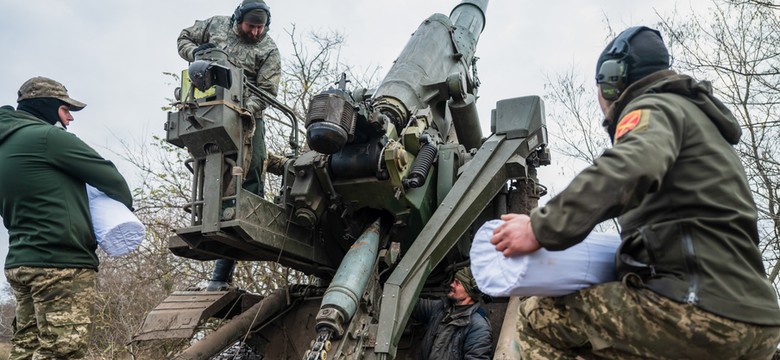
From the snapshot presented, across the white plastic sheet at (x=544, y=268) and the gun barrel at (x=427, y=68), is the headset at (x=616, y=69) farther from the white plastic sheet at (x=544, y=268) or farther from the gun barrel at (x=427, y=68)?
the gun barrel at (x=427, y=68)

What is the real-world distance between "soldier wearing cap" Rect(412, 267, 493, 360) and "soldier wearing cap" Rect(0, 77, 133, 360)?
8.90 ft

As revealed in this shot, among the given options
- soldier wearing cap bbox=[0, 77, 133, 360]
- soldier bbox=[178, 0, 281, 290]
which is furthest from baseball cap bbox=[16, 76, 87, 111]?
soldier bbox=[178, 0, 281, 290]

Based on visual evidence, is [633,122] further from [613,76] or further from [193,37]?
[193,37]

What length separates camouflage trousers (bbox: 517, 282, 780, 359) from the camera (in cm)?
247

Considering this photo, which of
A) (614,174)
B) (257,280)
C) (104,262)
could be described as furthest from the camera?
(104,262)

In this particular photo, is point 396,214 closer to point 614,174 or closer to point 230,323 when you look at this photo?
point 230,323

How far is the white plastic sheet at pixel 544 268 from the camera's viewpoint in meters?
2.63

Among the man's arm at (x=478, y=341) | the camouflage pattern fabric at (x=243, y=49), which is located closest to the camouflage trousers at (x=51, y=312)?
the camouflage pattern fabric at (x=243, y=49)

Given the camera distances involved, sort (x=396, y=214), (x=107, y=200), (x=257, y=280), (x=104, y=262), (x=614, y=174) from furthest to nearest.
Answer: (x=104, y=262)
(x=257, y=280)
(x=396, y=214)
(x=107, y=200)
(x=614, y=174)

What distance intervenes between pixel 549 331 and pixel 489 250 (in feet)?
1.39

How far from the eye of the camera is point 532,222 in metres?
2.50

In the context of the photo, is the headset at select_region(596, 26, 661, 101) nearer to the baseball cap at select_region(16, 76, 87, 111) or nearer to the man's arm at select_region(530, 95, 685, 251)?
the man's arm at select_region(530, 95, 685, 251)

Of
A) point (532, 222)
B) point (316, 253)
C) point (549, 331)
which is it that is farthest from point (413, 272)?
point (532, 222)

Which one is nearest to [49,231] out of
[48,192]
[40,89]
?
[48,192]
